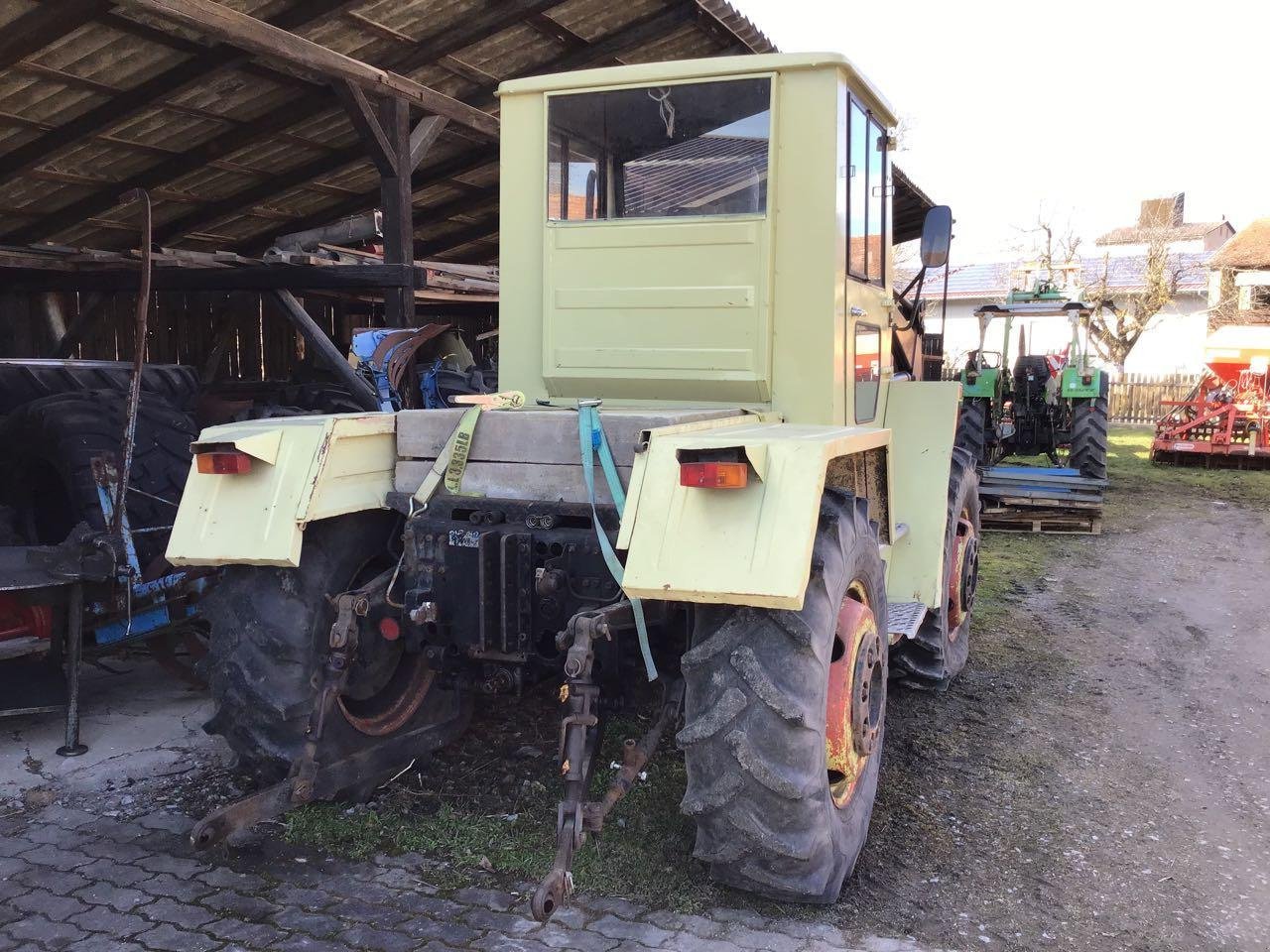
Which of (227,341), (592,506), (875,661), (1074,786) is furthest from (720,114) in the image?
(227,341)

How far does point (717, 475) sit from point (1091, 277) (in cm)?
3723

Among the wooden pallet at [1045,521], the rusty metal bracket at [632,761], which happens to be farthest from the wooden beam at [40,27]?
the wooden pallet at [1045,521]

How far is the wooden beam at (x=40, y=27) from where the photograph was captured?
568 cm

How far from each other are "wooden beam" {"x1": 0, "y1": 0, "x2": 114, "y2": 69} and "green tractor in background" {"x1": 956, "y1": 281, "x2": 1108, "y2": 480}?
28.1 feet

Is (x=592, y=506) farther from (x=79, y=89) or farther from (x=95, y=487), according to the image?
(x=79, y=89)

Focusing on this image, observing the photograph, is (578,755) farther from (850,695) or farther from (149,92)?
(149,92)

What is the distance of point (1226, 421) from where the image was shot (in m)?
14.5

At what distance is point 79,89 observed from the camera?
22.9 feet

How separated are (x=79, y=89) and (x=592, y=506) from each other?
5.85 m

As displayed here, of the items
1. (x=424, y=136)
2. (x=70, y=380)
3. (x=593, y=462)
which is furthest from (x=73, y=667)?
(x=424, y=136)

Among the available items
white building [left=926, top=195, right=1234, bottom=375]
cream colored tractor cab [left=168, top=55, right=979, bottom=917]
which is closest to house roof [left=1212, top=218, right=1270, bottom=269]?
white building [left=926, top=195, right=1234, bottom=375]

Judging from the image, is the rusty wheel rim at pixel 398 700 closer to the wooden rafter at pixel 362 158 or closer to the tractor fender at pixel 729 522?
the tractor fender at pixel 729 522

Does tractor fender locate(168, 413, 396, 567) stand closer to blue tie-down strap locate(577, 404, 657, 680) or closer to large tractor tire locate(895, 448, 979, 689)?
blue tie-down strap locate(577, 404, 657, 680)

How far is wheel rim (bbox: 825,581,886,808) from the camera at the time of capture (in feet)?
10.3
